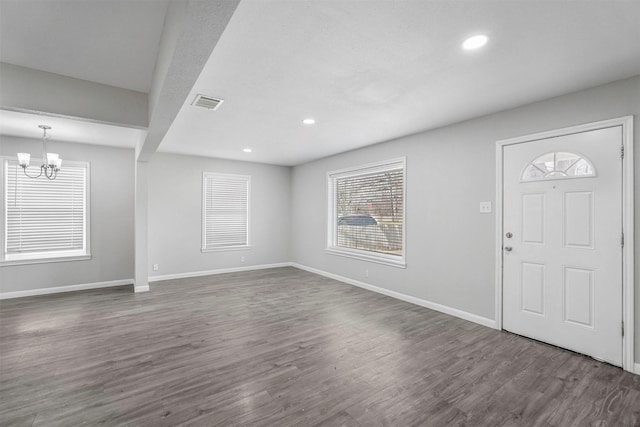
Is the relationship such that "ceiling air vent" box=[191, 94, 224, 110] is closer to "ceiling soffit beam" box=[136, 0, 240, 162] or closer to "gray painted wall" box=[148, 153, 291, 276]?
"ceiling soffit beam" box=[136, 0, 240, 162]

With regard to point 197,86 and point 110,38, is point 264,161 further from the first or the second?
point 110,38

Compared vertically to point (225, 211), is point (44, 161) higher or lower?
higher

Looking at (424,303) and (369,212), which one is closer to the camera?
(424,303)

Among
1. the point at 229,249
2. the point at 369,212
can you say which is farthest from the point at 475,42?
the point at 229,249

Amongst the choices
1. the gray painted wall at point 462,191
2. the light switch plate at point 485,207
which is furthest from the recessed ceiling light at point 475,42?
the light switch plate at point 485,207

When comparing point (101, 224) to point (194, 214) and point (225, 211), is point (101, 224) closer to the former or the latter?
point (194, 214)

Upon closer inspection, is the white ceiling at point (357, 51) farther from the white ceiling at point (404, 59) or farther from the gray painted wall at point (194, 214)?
the gray painted wall at point (194, 214)

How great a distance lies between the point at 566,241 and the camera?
2.96 m

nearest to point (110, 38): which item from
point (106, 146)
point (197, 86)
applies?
point (197, 86)

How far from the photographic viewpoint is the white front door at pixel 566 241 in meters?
2.67

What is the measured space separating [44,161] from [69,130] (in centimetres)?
112

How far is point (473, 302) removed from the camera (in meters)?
3.70

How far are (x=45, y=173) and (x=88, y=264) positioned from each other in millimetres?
1688

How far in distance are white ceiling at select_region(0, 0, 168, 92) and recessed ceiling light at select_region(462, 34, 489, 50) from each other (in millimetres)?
2065
